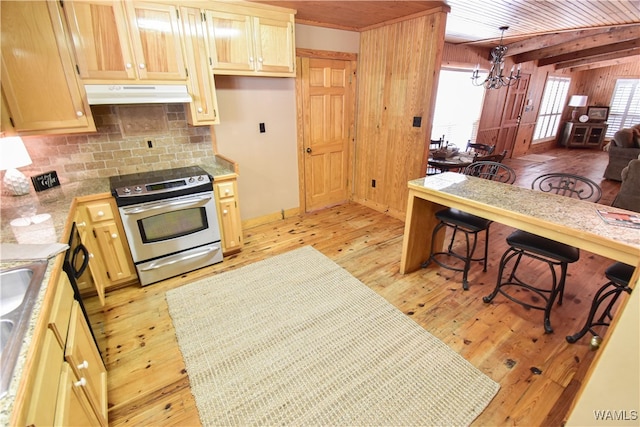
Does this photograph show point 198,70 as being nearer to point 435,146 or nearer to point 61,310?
point 61,310

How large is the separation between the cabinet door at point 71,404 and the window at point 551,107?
11175 millimetres

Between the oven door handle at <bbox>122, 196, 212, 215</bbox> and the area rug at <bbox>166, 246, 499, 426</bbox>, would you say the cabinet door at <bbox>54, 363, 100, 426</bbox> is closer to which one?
the area rug at <bbox>166, 246, 499, 426</bbox>

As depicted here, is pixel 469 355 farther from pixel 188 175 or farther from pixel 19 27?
pixel 19 27

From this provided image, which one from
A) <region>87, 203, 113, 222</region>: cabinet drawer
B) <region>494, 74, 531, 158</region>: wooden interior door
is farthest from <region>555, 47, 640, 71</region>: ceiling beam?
<region>87, 203, 113, 222</region>: cabinet drawer

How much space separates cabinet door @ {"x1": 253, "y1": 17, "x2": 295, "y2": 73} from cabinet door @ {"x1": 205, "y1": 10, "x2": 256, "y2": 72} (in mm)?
80

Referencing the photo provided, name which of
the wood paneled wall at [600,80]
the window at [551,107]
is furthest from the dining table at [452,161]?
the wood paneled wall at [600,80]

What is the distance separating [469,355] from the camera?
6.53ft

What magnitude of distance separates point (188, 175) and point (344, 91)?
2.46 meters

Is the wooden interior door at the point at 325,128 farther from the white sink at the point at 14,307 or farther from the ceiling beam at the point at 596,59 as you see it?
the ceiling beam at the point at 596,59

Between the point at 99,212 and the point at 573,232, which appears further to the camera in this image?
the point at 99,212

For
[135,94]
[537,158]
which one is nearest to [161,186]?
[135,94]

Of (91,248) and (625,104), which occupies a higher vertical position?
(625,104)

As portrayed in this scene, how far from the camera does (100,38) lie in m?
2.21

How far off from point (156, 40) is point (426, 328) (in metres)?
3.13
